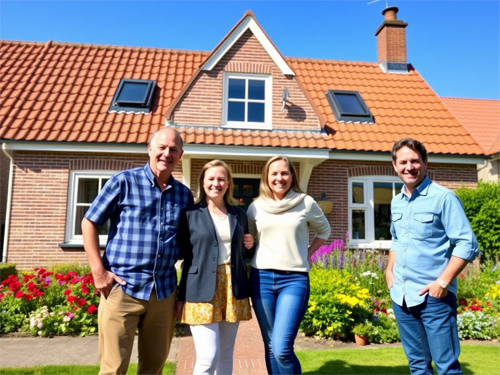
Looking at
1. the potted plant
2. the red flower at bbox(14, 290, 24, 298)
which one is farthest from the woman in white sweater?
the red flower at bbox(14, 290, 24, 298)

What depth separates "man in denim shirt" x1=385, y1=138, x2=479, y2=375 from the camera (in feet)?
7.53

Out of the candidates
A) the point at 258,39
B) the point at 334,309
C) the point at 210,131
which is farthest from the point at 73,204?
the point at 334,309

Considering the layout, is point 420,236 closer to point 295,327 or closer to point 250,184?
point 295,327

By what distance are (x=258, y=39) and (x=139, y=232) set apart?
26.1ft

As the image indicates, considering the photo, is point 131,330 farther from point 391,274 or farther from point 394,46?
point 394,46

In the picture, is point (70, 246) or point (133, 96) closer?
point (70, 246)

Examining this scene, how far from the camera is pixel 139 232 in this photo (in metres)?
2.48

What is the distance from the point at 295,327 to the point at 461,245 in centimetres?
128

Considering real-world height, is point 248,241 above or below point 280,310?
above

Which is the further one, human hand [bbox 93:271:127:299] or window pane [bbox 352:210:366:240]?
window pane [bbox 352:210:366:240]

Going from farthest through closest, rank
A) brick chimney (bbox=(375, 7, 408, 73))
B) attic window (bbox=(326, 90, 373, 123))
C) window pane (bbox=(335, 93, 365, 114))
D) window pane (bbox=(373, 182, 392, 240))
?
brick chimney (bbox=(375, 7, 408, 73)), window pane (bbox=(335, 93, 365, 114)), attic window (bbox=(326, 90, 373, 123)), window pane (bbox=(373, 182, 392, 240))

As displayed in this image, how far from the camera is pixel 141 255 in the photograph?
2.47 metres

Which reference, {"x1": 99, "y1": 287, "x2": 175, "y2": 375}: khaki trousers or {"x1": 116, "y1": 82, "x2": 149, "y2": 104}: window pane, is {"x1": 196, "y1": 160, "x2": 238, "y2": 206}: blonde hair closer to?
{"x1": 99, "y1": 287, "x2": 175, "y2": 375}: khaki trousers

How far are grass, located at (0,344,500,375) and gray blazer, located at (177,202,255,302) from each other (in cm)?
162
